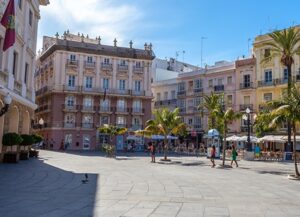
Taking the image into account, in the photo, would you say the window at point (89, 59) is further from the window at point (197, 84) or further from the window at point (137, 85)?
the window at point (197, 84)

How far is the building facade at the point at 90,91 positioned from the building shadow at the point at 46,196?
43602 millimetres

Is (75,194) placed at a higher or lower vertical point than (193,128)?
lower

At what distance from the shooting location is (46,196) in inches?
428

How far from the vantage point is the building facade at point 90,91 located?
193ft

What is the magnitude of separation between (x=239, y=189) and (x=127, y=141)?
158 feet

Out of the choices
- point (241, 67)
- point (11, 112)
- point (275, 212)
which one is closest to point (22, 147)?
point (11, 112)

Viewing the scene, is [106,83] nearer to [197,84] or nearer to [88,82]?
[88,82]

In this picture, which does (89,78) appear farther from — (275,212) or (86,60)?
(275,212)

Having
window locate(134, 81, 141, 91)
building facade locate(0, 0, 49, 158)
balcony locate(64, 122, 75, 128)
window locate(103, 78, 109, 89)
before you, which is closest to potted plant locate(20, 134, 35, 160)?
building facade locate(0, 0, 49, 158)

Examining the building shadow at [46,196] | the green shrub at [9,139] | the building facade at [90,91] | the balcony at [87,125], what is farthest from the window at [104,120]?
the building shadow at [46,196]

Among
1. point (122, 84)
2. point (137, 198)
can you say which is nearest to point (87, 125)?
point (122, 84)

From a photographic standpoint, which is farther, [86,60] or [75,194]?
[86,60]

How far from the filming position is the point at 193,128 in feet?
205

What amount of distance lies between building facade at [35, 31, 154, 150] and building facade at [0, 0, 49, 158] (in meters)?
28.4
